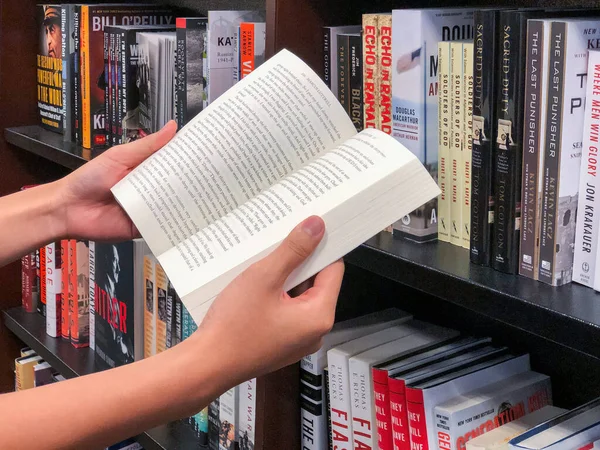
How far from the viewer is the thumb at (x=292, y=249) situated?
0.66 meters

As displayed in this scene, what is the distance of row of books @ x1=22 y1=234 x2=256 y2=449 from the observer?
1.16 meters

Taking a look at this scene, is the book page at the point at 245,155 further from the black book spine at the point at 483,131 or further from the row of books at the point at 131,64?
the row of books at the point at 131,64

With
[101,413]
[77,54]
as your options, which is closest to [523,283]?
[101,413]

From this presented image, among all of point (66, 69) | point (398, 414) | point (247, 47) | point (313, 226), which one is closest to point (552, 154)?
point (313, 226)

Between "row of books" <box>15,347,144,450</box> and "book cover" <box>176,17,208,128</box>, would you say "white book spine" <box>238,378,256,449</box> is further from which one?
"row of books" <box>15,347,144,450</box>

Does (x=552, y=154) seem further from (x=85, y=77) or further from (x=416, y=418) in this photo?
(x=85, y=77)

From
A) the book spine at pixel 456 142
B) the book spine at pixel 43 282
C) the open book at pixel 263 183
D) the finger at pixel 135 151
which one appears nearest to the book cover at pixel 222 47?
the finger at pixel 135 151

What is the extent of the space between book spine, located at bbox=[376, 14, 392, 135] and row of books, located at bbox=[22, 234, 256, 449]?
1.32 feet

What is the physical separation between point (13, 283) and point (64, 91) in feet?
1.56

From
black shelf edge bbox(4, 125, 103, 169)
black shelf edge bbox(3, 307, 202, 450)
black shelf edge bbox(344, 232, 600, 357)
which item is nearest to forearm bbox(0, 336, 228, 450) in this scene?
black shelf edge bbox(344, 232, 600, 357)

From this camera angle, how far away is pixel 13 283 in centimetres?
172

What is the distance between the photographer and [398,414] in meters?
0.88

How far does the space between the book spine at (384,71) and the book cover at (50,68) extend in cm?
82

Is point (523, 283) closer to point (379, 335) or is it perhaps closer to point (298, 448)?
point (379, 335)
